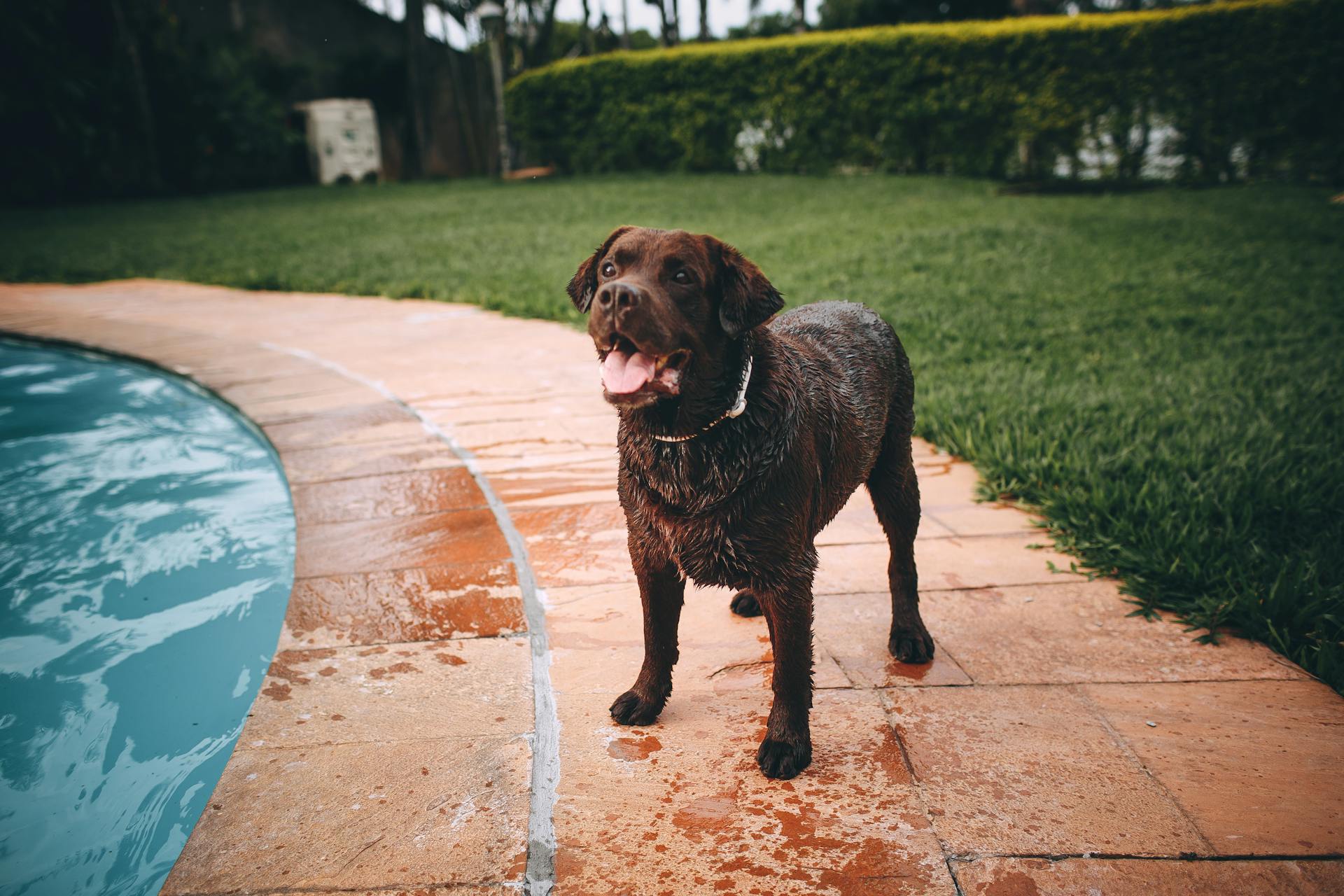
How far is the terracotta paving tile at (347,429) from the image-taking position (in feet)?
14.7

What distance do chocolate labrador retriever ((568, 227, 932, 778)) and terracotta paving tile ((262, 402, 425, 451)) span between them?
2.57 m

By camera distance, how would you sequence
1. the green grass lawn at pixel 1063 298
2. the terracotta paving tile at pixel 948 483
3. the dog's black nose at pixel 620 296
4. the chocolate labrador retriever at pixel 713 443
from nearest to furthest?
the dog's black nose at pixel 620 296 → the chocolate labrador retriever at pixel 713 443 → the green grass lawn at pixel 1063 298 → the terracotta paving tile at pixel 948 483

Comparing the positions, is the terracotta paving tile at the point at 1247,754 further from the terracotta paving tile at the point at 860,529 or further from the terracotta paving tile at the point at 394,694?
→ the terracotta paving tile at the point at 394,694

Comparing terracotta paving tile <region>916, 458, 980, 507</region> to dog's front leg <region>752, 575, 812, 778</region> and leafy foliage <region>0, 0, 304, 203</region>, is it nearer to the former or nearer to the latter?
dog's front leg <region>752, 575, 812, 778</region>

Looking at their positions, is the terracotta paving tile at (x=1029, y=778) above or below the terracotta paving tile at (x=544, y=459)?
below

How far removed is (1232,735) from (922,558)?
1260 millimetres

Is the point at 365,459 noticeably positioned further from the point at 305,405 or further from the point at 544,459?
the point at 305,405

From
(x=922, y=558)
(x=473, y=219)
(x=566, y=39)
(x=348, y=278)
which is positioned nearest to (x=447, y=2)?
(x=566, y=39)

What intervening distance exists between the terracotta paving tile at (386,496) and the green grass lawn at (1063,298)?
98.4 inches

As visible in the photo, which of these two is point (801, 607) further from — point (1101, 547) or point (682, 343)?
point (1101, 547)

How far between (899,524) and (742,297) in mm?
1087

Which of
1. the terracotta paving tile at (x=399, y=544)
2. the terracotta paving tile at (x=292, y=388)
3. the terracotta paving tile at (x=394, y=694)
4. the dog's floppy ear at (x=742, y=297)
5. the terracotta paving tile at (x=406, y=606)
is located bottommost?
the terracotta paving tile at (x=394, y=694)

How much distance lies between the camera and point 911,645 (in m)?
2.63

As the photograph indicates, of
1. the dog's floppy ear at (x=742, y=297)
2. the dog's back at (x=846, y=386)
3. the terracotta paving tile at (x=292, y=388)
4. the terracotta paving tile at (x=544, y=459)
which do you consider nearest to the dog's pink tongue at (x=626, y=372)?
the dog's floppy ear at (x=742, y=297)
